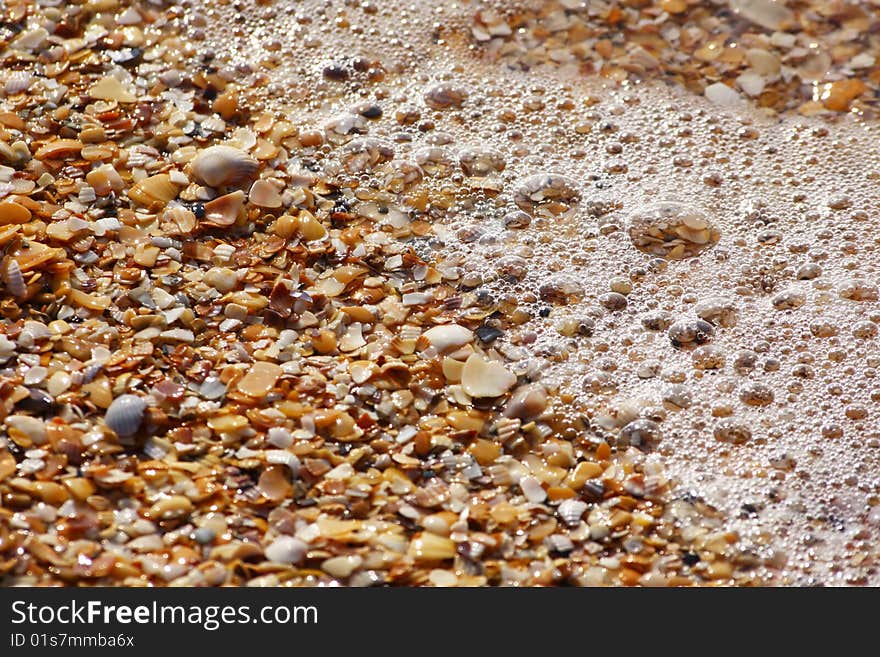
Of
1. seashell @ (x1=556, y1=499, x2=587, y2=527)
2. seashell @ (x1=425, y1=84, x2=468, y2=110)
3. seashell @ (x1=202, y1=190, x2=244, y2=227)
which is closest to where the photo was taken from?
seashell @ (x1=556, y1=499, x2=587, y2=527)

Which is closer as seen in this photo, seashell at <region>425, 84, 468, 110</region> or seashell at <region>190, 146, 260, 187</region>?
seashell at <region>190, 146, 260, 187</region>

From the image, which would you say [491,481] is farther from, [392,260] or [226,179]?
[226,179]

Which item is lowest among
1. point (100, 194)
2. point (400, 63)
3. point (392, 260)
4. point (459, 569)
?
point (459, 569)

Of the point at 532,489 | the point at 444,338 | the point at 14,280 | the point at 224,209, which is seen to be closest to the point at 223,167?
the point at 224,209

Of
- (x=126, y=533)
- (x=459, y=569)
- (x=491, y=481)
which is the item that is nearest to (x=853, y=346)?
(x=491, y=481)

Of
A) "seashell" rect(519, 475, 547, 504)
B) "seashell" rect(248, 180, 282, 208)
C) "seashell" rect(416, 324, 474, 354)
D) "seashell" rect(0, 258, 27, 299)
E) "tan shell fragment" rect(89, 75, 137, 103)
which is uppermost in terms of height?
"tan shell fragment" rect(89, 75, 137, 103)

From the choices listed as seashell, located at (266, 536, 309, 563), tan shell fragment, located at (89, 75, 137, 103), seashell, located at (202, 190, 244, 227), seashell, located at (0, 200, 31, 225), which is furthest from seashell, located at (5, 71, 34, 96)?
seashell, located at (266, 536, 309, 563)

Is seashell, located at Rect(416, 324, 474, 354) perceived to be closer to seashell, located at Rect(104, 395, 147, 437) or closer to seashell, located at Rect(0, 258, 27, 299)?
seashell, located at Rect(104, 395, 147, 437)
